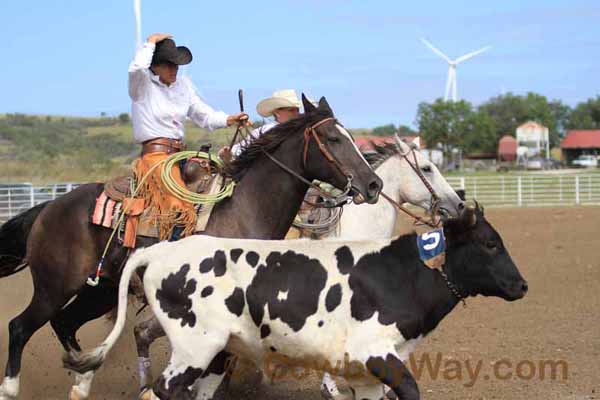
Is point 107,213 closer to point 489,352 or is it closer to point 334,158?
point 334,158

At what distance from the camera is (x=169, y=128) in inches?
250

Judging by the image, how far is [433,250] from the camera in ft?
15.6

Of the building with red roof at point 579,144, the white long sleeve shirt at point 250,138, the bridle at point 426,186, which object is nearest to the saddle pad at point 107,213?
the white long sleeve shirt at point 250,138

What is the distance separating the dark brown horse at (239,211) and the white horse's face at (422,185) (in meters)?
1.47

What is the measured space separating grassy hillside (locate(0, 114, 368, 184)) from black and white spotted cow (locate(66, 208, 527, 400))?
2103 mm

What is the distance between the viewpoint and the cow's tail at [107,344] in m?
4.76

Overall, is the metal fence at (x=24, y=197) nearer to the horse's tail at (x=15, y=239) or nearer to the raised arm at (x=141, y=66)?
the horse's tail at (x=15, y=239)

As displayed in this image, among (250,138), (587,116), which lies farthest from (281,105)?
(587,116)

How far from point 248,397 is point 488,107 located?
88865mm

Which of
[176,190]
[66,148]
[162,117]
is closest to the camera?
[176,190]

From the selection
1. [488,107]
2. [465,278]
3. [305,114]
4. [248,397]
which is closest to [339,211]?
[305,114]

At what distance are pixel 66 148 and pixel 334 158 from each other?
41798 mm

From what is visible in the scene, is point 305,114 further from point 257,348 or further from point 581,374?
point 581,374

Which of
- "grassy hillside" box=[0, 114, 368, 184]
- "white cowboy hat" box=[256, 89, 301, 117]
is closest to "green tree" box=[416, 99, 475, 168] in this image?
"grassy hillside" box=[0, 114, 368, 184]
